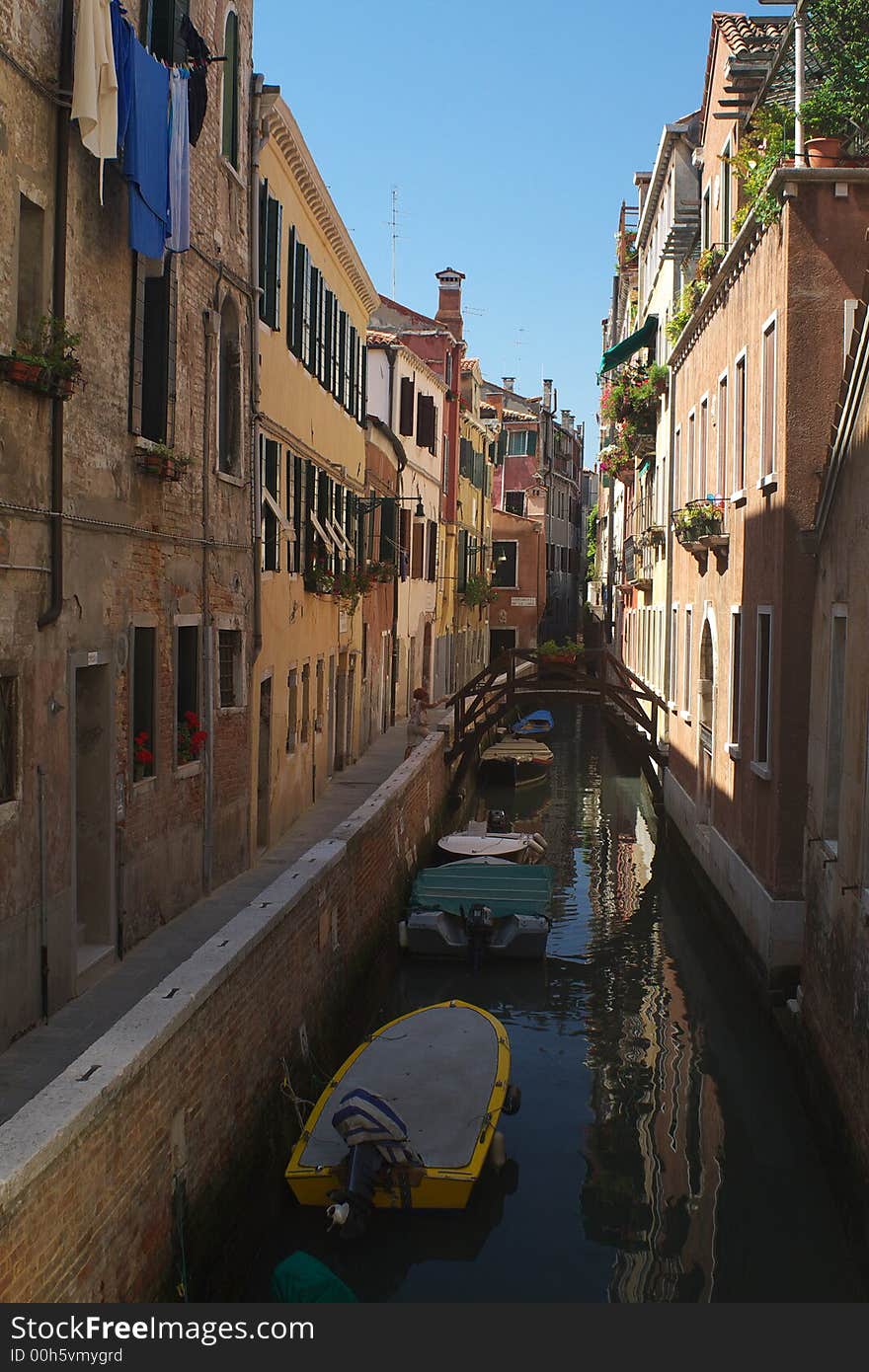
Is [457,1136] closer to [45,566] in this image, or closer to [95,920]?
[95,920]

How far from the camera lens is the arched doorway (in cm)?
1639

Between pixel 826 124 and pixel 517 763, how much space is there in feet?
55.4

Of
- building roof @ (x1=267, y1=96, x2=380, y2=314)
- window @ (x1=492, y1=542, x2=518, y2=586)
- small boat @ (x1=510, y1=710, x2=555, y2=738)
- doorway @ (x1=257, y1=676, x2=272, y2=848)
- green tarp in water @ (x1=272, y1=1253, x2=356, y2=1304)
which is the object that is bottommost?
green tarp in water @ (x1=272, y1=1253, x2=356, y2=1304)

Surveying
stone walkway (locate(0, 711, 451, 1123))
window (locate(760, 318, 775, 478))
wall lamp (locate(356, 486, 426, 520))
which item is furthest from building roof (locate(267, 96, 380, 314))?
stone walkway (locate(0, 711, 451, 1123))

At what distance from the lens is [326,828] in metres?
16.2

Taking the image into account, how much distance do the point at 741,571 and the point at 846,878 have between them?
5.88 m

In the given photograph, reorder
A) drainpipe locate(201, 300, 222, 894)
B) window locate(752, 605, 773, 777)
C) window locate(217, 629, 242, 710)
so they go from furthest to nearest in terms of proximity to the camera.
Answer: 1. window locate(217, 629, 242, 710)
2. window locate(752, 605, 773, 777)
3. drainpipe locate(201, 300, 222, 894)

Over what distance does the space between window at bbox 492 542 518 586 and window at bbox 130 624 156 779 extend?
126 ft

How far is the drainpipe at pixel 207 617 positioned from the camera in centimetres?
1215

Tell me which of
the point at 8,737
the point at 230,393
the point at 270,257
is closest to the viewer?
the point at 8,737

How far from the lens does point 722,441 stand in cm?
1608

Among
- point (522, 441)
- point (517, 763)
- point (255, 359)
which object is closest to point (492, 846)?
point (255, 359)

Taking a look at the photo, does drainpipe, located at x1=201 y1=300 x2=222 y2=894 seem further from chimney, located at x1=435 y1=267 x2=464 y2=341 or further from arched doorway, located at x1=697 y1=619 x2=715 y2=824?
chimney, located at x1=435 y1=267 x2=464 y2=341

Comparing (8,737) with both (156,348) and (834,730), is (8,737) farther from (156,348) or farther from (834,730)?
(834,730)
